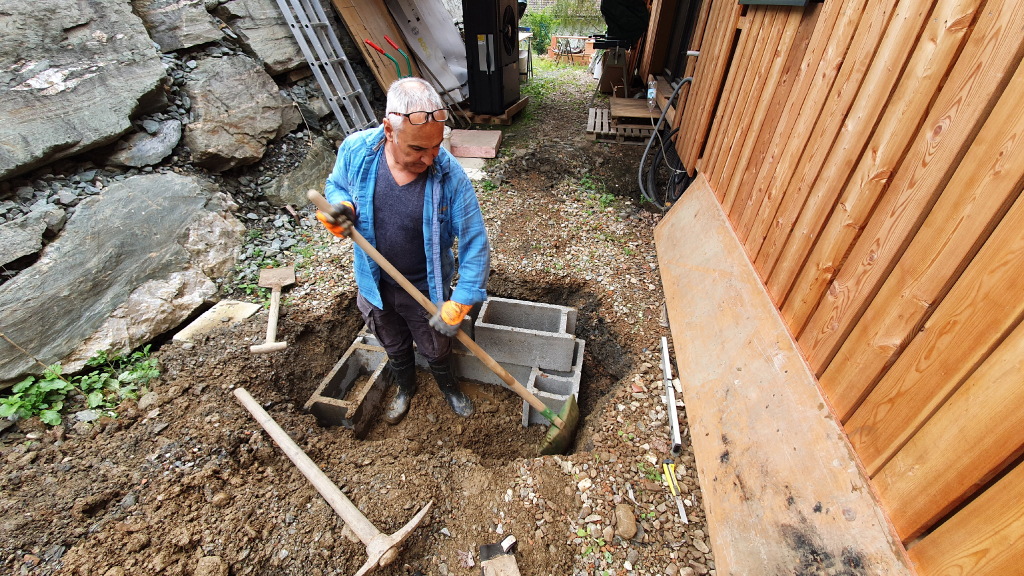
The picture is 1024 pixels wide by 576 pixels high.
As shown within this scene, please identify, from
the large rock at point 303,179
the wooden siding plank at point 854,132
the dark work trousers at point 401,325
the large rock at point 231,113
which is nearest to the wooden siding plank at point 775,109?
the wooden siding plank at point 854,132

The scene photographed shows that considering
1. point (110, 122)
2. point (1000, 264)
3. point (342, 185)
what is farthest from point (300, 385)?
point (1000, 264)

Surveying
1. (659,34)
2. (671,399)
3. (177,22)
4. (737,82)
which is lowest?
(671,399)

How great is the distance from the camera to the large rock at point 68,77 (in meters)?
3.29

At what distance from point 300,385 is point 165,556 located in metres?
1.45

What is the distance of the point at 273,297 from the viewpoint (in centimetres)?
370

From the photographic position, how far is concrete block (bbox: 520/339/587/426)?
316 centimetres

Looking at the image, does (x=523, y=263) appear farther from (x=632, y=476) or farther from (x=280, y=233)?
(x=280, y=233)

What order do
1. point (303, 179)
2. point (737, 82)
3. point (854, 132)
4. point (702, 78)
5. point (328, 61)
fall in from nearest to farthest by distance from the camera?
point (854, 132) < point (737, 82) < point (702, 78) < point (303, 179) < point (328, 61)

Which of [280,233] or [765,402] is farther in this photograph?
[280,233]

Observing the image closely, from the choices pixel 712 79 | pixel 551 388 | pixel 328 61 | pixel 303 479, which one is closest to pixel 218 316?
pixel 303 479

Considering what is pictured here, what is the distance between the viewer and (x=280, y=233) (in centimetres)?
466

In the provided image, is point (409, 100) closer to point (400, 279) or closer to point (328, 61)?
point (400, 279)

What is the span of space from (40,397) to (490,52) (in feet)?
25.4

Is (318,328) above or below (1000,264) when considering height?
below
